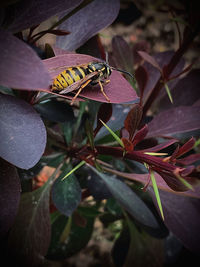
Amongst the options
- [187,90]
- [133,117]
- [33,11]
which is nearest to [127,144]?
[133,117]

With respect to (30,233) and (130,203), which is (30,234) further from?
(130,203)

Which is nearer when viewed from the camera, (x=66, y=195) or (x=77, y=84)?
(x=77, y=84)

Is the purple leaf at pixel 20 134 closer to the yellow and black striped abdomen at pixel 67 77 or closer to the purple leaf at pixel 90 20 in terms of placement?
the yellow and black striped abdomen at pixel 67 77

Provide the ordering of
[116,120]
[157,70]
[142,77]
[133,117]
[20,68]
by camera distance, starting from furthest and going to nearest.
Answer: [157,70]
[116,120]
[142,77]
[133,117]
[20,68]

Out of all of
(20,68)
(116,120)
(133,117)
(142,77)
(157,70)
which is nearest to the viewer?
(20,68)

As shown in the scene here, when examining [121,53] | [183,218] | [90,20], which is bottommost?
[183,218]

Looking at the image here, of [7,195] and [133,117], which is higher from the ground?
[133,117]
